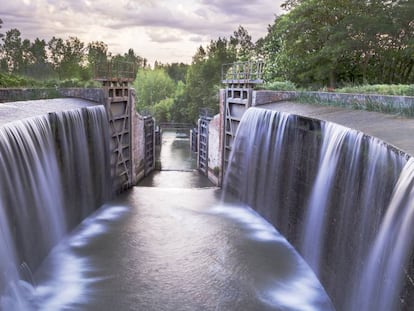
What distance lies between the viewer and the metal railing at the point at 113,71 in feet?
62.5

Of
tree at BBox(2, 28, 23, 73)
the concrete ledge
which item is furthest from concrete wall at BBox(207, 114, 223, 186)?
tree at BBox(2, 28, 23, 73)

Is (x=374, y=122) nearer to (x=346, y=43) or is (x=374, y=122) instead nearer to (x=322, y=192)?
(x=322, y=192)

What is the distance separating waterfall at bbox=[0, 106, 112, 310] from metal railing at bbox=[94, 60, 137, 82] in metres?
2.87

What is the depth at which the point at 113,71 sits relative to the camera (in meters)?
20.2

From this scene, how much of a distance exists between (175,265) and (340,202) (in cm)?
483

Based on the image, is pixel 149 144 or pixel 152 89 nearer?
pixel 149 144

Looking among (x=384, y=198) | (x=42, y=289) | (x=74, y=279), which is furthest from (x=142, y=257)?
(x=384, y=198)

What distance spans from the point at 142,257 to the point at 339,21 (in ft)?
59.6

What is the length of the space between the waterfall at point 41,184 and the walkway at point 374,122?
7691mm

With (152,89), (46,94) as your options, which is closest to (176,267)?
(46,94)

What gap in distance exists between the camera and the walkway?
7792mm

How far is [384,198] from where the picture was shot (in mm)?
6820

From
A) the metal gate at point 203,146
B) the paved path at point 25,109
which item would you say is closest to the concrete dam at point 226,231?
the paved path at point 25,109

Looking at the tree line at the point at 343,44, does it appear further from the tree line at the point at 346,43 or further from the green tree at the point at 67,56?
the green tree at the point at 67,56
